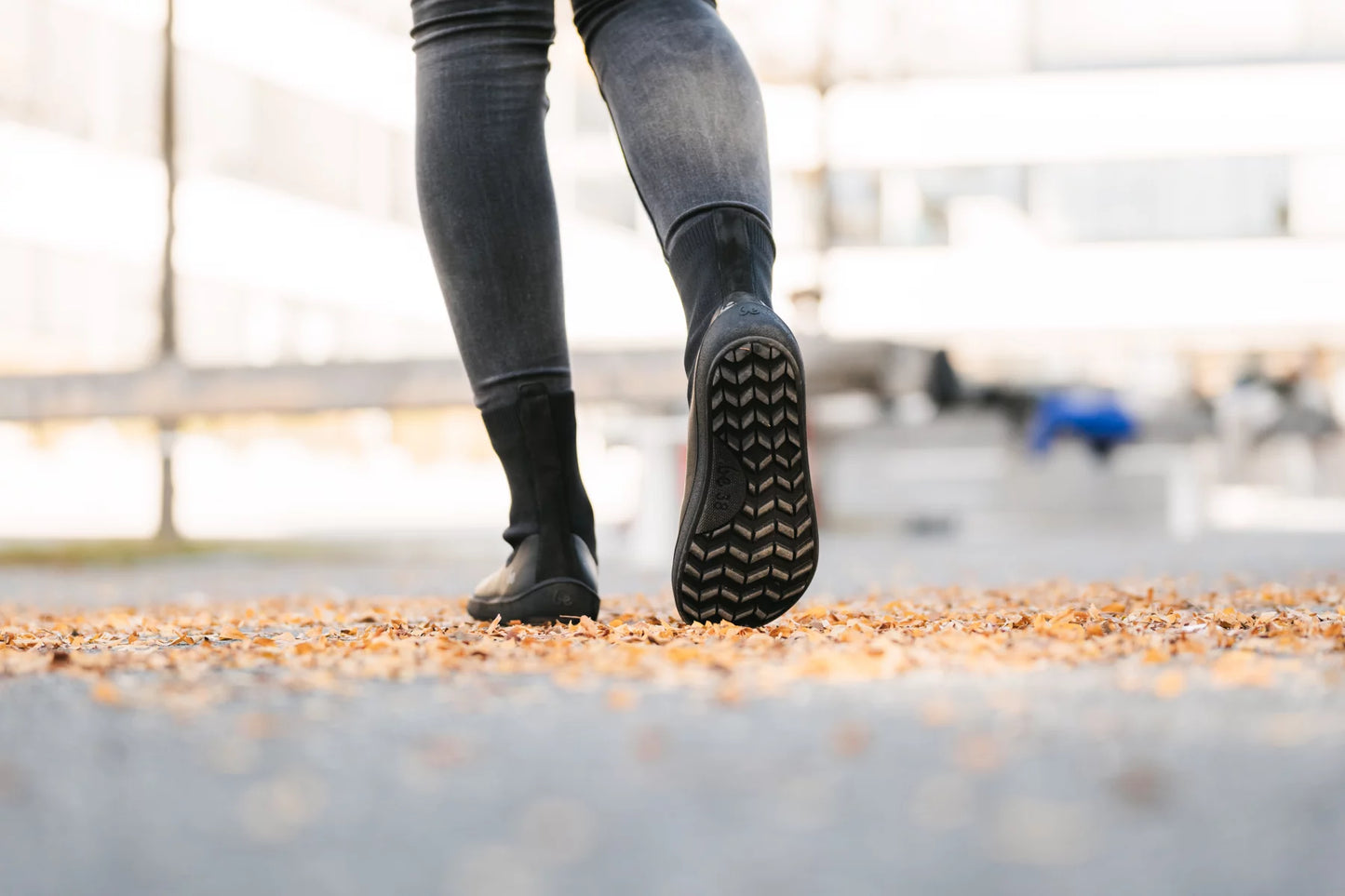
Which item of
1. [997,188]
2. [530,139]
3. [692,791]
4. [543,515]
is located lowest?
[692,791]

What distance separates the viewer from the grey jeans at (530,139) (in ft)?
4.20

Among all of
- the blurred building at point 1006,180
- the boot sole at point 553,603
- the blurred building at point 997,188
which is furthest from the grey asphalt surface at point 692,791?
the blurred building at point 1006,180

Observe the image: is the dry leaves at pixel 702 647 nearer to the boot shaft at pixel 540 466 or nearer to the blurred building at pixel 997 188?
the boot shaft at pixel 540 466

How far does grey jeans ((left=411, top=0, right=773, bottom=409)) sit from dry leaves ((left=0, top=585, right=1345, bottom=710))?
29cm

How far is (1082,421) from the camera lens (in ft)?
23.8

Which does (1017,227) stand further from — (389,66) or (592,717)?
(592,717)

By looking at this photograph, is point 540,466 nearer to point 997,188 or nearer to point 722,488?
point 722,488

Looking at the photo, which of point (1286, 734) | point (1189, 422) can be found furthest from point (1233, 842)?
point (1189, 422)

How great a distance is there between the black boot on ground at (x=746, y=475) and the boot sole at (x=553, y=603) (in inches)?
5.5

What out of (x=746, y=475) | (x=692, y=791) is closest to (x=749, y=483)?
(x=746, y=475)

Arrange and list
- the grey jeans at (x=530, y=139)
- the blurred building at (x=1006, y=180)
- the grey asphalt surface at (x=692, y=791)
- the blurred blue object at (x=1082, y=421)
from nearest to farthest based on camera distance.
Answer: the grey asphalt surface at (x=692, y=791), the grey jeans at (x=530, y=139), the blurred blue object at (x=1082, y=421), the blurred building at (x=1006, y=180)

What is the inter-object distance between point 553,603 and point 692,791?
2.28ft

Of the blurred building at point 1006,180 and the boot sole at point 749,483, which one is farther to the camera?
the blurred building at point 1006,180

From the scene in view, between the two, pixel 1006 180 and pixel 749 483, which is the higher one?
pixel 1006 180
